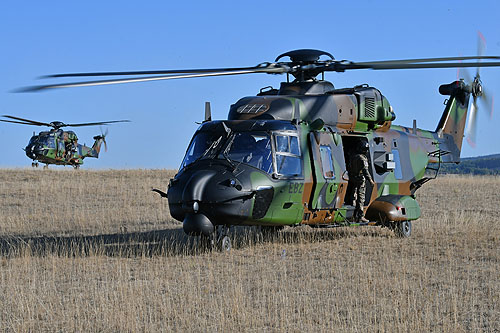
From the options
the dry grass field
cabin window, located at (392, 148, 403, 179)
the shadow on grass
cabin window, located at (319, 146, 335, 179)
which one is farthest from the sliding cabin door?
cabin window, located at (392, 148, 403, 179)

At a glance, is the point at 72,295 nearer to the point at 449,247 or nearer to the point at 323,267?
the point at 323,267

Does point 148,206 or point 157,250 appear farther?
point 148,206

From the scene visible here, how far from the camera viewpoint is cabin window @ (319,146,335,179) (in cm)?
1327

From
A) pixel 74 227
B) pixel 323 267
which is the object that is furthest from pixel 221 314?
pixel 74 227

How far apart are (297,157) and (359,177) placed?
6.68ft

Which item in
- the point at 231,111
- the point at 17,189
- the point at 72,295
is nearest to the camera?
the point at 72,295

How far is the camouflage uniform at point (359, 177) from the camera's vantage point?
14.1 meters

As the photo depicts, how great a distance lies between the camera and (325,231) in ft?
52.3

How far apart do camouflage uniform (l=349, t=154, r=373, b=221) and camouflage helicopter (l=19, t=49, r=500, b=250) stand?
160mm

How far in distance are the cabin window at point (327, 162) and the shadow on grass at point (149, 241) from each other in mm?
1591

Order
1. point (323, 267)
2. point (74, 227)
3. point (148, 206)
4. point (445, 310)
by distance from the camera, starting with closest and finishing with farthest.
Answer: point (445, 310), point (323, 267), point (74, 227), point (148, 206)

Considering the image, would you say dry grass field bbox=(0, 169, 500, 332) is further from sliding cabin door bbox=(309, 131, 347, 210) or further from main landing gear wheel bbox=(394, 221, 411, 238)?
sliding cabin door bbox=(309, 131, 347, 210)

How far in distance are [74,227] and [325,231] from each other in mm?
6358

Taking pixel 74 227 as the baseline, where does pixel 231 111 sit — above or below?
above
